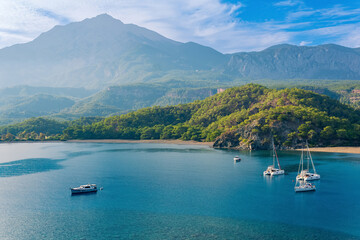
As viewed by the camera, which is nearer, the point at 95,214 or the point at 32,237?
the point at 32,237

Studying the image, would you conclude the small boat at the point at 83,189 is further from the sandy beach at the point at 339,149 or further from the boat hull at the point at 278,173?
the sandy beach at the point at 339,149

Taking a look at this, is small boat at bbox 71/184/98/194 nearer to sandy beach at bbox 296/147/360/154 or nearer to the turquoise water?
the turquoise water

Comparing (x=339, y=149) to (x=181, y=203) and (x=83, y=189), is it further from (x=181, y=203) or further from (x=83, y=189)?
(x=83, y=189)

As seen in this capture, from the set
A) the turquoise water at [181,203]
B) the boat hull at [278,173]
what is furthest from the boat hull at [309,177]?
the boat hull at [278,173]

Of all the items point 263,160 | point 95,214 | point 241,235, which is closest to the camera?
point 241,235

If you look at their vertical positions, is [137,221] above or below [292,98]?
below

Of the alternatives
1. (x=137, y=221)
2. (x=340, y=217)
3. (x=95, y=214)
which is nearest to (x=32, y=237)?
(x=95, y=214)

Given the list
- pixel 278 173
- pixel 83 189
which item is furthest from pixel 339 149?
pixel 83 189

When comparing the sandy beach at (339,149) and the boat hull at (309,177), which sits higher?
the sandy beach at (339,149)

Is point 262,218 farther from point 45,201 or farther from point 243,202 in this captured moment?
point 45,201

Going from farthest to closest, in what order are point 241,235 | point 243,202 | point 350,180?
point 350,180 → point 243,202 → point 241,235
